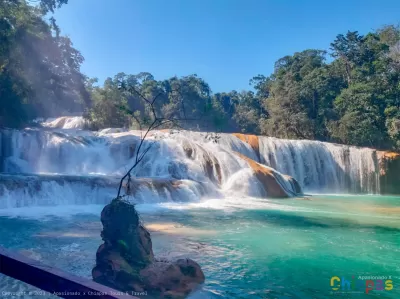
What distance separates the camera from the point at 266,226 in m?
9.97

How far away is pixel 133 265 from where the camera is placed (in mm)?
4852

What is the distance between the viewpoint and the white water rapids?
1276 cm

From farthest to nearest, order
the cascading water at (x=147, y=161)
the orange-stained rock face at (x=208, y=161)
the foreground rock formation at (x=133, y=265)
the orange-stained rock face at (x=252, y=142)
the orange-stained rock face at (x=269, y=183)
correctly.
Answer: the orange-stained rock face at (x=252, y=142) < the orange-stained rock face at (x=208, y=161) < the orange-stained rock face at (x=269, y=183) < the cascading water at (x=147, y=161) < the foreground rock formation at (x=133, y=265)

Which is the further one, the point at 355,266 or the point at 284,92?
the point at 284,92

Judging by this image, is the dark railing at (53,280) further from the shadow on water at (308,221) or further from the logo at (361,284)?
the shadow on water at (308,221)

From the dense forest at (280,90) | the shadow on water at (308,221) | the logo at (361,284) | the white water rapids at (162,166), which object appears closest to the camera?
the logo at (361,284)

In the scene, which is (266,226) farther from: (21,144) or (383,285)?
(21,144)

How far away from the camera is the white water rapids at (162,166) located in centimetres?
1276

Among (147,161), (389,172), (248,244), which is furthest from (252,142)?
(248,244)

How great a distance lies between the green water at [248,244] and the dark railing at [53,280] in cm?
325

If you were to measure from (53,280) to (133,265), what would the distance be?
10.4 feet

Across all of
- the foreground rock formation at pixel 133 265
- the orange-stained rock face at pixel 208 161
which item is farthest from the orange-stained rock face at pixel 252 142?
the foreground rock formation at pixel 133 265

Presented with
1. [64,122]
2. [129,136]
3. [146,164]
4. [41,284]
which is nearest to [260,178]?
[146,164]

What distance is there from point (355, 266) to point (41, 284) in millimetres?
5851
